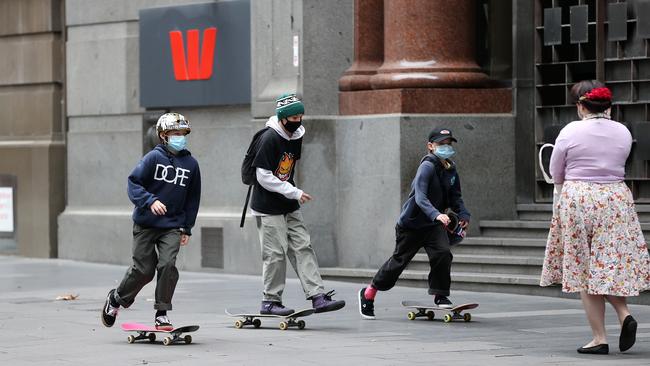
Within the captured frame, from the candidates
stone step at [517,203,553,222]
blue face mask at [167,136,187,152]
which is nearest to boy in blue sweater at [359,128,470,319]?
blue face mask at [167,136,187,152]

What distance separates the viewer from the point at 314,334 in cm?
1110

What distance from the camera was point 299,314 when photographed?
11312 millimetres

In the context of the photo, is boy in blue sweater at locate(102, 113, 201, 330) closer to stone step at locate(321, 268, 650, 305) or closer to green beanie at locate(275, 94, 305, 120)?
green beanie at locate(275, 94, 305, 120)

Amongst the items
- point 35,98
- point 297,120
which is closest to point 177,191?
point 297,120

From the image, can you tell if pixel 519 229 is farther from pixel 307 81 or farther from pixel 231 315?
pixel 231 315

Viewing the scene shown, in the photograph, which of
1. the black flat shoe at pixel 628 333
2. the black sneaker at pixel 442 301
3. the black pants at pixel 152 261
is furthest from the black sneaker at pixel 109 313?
the black flat shoe at pixel 628 333

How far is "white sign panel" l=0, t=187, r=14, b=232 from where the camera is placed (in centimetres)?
2056

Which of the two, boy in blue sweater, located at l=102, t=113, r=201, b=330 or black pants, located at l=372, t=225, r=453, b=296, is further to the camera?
black pants, located at l=372, t=225, r=453, b=296

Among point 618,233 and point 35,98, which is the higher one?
point 35,98

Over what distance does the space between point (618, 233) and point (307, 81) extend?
7.49 metres

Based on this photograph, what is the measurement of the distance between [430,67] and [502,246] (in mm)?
2240

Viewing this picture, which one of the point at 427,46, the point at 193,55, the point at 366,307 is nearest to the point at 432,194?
the point at 366,307

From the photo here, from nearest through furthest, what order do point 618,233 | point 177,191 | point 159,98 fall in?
point 618,233 → point 177,191 → point 159,98

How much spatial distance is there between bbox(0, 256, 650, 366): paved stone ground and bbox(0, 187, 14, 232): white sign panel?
5.04m
